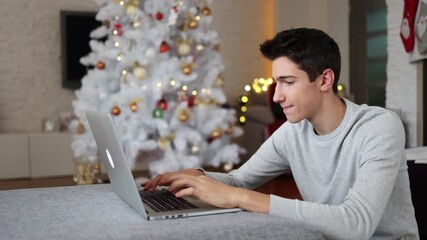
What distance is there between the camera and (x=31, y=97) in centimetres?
611

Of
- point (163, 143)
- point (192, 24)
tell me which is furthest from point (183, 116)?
point (192, 24)

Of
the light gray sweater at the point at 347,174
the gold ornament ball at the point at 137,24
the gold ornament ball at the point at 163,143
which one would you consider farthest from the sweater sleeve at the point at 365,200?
the gold ornament ball at the point at 137,24

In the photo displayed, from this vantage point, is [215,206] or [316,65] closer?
[215,206]

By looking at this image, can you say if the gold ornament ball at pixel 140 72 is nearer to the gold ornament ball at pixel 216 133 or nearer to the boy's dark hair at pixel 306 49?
the gold ornament ball at pixel 216 133

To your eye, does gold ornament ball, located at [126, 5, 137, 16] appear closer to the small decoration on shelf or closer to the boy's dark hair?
the small decoration on shelf

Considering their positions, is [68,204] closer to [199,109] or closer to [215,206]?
[215,206]

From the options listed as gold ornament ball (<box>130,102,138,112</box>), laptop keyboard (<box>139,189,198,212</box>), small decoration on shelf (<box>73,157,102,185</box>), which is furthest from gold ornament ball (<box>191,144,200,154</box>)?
laptop keyboard (<box>139,189,198,212</box>)

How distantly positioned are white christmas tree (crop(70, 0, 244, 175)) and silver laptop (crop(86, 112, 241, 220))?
3.09 metres

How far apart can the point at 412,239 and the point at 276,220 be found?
1.69ft

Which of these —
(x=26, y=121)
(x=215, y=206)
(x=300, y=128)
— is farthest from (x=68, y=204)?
(x=26, y=121)

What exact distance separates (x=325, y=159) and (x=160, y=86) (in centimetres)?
314

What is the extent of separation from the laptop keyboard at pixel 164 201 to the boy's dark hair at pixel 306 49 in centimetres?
44

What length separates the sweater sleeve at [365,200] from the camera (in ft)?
3.86

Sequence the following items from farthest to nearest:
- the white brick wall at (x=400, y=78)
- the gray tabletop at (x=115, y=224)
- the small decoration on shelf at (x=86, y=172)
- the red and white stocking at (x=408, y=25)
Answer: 1. the small decoration on shelf at (x=86, y=172)
2. the white brick wall at (x=400, y=78)
3. the red and white stocking at (x=408, y=25)
4. the gray tabletop at (x=115, y=224)
